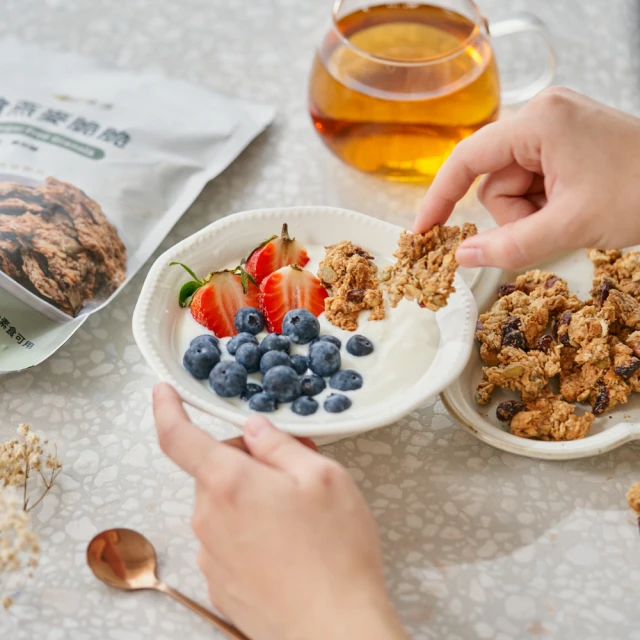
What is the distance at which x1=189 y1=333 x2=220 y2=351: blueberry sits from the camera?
893mm

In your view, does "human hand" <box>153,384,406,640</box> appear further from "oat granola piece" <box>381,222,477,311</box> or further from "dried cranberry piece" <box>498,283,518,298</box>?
"dried cranberry piece" <box>498,283,518,298</box>

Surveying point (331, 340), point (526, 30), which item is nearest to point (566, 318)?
point (331, 340)

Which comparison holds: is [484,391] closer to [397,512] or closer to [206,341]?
[397,512]

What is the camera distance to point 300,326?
2.95 feet

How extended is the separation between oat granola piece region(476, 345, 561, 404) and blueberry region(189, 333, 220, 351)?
312 mm

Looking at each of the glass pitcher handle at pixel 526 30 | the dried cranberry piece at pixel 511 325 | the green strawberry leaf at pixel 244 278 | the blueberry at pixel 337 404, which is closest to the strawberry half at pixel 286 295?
the green strawberry leaf at pixel 244 278

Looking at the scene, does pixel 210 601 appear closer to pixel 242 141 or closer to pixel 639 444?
pixel 639 444

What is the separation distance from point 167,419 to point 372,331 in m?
0.27

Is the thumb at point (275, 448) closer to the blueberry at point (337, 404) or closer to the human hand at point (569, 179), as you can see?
the blueberry at point (337, 404)

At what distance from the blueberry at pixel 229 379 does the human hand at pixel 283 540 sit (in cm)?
9

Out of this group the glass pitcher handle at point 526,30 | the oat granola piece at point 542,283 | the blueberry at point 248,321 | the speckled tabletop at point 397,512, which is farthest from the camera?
the glass pitcher handle at point 526,30

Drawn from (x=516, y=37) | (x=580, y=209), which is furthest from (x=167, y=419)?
(x=516, y=37)

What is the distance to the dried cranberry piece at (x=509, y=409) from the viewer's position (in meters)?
0.93

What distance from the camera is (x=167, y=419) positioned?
77 centimetres
